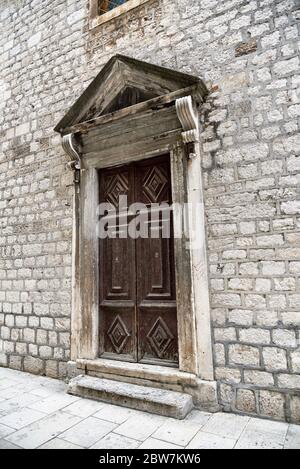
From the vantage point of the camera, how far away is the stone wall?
2.57 meters

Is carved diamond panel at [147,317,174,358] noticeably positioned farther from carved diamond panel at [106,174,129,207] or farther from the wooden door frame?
carved diamond panel at [106,174,129,207]

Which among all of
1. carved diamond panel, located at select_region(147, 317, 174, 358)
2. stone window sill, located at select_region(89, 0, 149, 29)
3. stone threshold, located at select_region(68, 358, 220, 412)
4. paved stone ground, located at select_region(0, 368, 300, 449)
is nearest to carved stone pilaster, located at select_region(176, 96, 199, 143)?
stone window sill, located at select_region(89, 0, 149, 29)

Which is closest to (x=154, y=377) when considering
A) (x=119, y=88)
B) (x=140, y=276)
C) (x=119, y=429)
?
(x=119, y=429)

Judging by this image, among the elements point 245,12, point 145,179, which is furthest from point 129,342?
point 245,12

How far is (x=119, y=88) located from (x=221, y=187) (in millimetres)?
1738

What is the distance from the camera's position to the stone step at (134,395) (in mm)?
2580

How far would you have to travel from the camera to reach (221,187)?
289 cm

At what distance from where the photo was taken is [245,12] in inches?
117

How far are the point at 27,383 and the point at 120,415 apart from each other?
1477 millimetres

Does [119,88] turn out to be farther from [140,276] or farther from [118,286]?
[118,286]

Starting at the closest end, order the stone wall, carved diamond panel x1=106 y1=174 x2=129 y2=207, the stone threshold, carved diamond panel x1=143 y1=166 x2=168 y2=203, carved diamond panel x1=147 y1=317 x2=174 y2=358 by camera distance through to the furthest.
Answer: the stone wall
the stone threshold
carved diamond panel x1=147 y1=317 x2=174 y2=358
carved diamond panel x1=143 y1=166 x2=168 y2=203
carved diamond panel x1=106 y1=174 x2=129 y2=207

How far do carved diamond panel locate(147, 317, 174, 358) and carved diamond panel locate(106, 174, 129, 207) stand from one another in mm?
1472

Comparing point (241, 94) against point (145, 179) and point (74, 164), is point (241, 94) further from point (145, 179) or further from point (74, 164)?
point (74, 164)

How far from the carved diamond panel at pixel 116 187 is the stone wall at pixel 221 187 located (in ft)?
1.94
